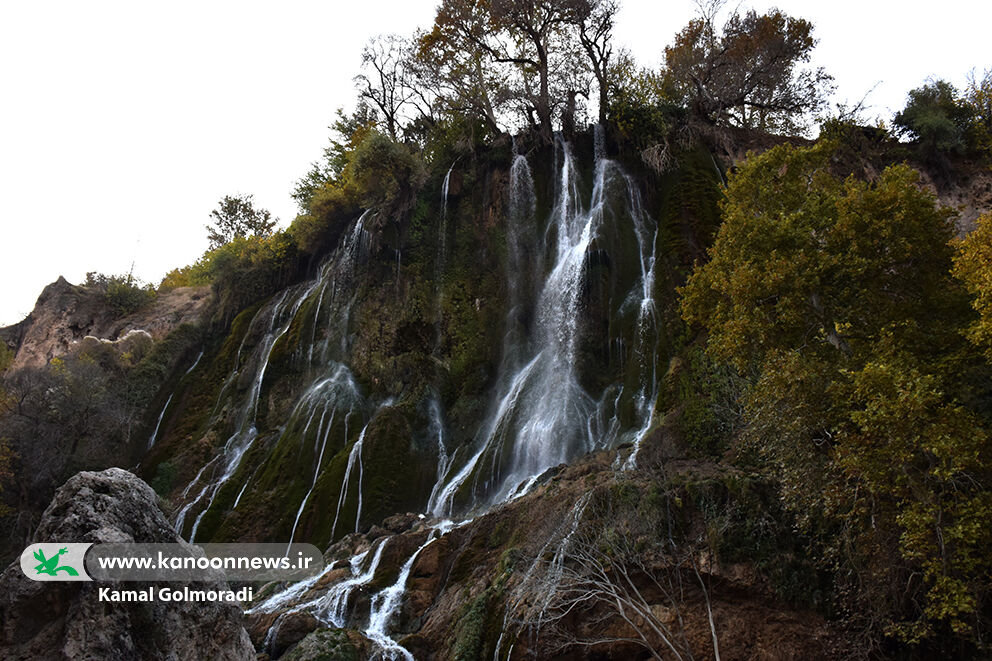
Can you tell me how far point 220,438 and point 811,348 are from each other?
23494 mm

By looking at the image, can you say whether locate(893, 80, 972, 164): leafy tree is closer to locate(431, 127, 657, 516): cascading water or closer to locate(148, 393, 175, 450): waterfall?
locate(431, 127, 657, 516): cascading water

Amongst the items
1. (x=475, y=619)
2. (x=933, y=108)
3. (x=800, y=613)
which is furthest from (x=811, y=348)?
(x=933, y=108)

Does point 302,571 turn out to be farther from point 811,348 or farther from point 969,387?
point 969,387

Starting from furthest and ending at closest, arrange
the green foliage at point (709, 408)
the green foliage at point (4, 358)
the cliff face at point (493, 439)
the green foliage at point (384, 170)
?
the green foliage at point (4, 358) < the green foliage at point (384, 170) < the green foliage at point (709, 408) < the cliff face at point (493, 439)

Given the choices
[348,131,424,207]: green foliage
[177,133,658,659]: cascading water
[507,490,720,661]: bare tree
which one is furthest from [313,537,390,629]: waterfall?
Result: [348,131,424,207]: green foliage

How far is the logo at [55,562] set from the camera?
18.2 ft

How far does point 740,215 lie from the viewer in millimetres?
12250

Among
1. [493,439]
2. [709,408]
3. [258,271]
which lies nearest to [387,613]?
[493,439]

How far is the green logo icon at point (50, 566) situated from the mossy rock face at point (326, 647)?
17.6ft

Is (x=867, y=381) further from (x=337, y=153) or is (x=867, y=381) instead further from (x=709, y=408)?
(x=337, y=153)

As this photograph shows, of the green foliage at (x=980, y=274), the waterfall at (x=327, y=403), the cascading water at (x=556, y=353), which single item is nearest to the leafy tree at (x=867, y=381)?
the green foliage at (x=980, y=274)

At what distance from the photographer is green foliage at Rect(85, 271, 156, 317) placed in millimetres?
39469

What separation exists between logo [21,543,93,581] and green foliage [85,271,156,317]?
130 feet

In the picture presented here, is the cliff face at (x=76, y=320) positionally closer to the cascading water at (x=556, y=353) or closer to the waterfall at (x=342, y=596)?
the cascading water at (x=556, y=353)
